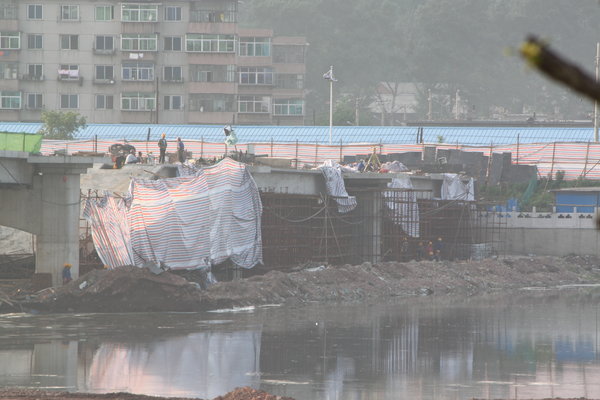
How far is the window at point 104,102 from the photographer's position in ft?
299

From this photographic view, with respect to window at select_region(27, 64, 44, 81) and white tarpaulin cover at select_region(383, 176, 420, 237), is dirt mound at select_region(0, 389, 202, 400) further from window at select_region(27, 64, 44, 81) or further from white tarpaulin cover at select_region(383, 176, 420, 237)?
window at select_region(27, 64, 44, 81)

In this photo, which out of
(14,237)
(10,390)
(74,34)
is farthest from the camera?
(74,34)

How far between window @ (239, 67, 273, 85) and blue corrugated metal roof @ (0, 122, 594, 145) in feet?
41.3

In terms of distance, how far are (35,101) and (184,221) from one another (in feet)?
179

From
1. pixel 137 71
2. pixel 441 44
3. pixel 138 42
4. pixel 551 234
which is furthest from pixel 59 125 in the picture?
pixel 441 44

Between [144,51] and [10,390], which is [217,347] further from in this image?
[144,51]

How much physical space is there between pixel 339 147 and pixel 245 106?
88.0ft

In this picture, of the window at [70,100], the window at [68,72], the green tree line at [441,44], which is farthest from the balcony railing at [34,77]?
the green tree line at [441,44]

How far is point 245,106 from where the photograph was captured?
312ft

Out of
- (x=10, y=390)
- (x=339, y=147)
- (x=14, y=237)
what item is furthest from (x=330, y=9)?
(x=10, y=390)

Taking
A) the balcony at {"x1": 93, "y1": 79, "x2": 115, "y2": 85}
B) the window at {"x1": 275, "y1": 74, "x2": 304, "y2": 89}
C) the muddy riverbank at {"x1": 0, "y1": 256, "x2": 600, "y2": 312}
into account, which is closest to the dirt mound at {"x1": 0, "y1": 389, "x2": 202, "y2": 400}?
the muddy riverbank at {"x1": 0, "y1": 256, "x2": 600, "y2": 312}

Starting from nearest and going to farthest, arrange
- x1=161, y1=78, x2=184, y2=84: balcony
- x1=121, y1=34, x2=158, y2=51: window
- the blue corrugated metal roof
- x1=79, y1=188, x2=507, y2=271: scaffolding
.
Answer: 1. x1=79, y1=188, x2=507, y2=271: scaffolding
2. the blue corrugated metal roof
3. x1=121, y1=34, x2=158, y2=51: window
4. x1=161, y1=78, x2=184, y2=84: balcony

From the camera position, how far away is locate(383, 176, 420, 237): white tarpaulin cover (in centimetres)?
5447

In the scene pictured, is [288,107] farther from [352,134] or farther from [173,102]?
[352,134]
